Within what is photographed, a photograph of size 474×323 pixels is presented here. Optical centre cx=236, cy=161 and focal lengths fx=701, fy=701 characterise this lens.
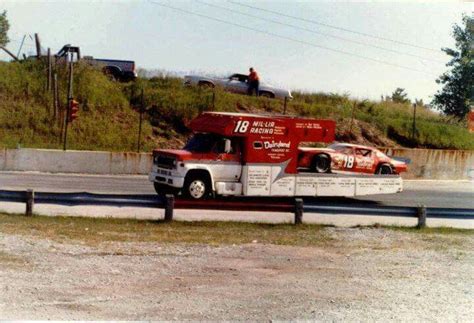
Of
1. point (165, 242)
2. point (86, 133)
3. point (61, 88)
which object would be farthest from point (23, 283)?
point (61, 88)

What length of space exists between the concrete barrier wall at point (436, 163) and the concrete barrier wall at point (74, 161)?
13258 mm

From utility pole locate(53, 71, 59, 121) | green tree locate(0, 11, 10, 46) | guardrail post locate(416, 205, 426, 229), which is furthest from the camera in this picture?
green tree locate(0, 11, 10, 46)

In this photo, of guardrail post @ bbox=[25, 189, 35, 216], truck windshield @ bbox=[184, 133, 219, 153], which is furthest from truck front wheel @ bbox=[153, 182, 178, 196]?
guardrail post @ bbox=[25, 189, 35, 216]

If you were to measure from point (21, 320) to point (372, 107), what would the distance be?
42.7 m

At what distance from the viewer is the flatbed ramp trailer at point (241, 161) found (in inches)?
798

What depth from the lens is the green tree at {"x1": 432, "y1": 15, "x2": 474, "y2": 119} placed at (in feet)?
115

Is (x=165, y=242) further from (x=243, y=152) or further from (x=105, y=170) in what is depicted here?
(x=105, y=170)

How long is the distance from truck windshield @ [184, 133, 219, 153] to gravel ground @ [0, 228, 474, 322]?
25.1ft

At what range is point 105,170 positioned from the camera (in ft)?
101

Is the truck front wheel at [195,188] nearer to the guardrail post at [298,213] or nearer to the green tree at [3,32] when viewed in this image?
the guardrail post at [298,213]

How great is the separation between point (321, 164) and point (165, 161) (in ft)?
16.7

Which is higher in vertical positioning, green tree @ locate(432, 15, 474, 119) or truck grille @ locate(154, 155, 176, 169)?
green tree @ locate(432, 15, 474, 119)

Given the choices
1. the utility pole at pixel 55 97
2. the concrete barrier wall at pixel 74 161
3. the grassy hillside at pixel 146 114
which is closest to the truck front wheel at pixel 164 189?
the concrete barrier wall at pixel 74 161

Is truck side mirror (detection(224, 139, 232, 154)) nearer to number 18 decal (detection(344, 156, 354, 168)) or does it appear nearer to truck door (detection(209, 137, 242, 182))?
truck door (detection(209, 137, 242, 182))
